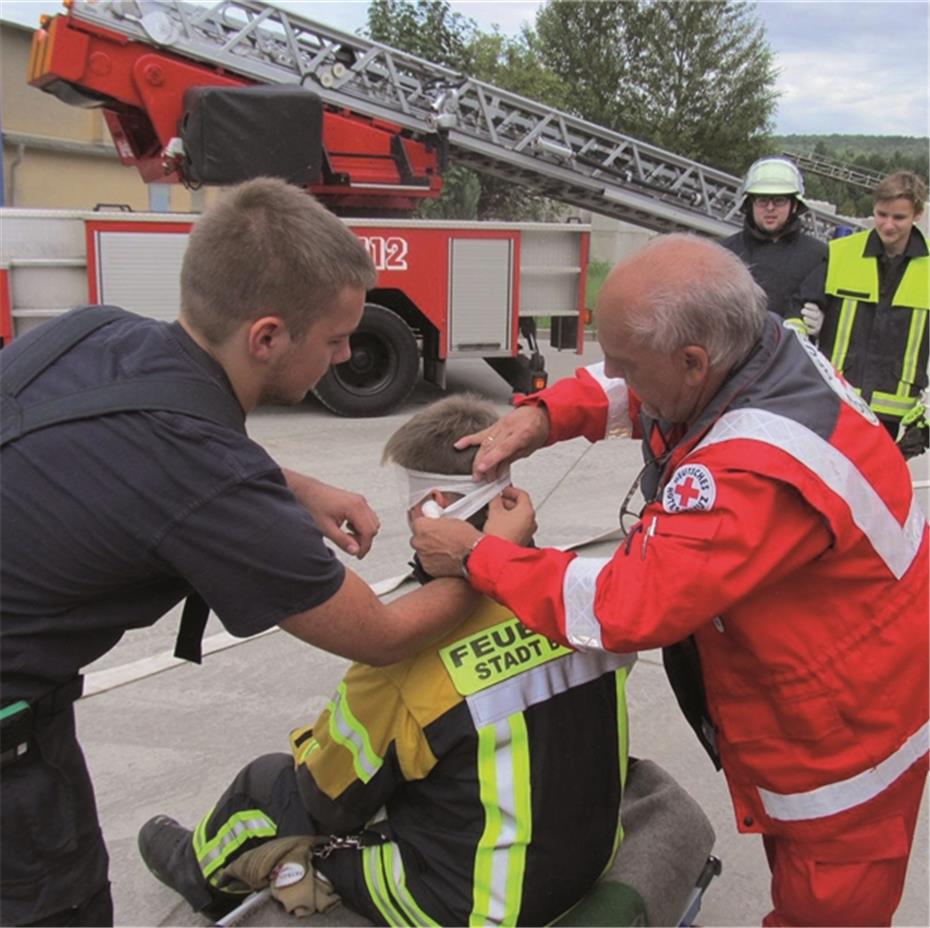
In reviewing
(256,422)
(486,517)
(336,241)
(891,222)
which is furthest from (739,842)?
(256,422)

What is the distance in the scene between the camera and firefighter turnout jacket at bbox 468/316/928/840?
1584 mm

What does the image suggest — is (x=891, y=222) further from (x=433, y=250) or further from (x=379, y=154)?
(x=379, y=154)

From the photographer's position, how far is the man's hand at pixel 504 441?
76.5 inches

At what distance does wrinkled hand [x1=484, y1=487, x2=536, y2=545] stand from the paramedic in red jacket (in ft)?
0.04

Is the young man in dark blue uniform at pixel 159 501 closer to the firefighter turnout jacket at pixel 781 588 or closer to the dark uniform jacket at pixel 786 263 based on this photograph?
the firefighter turnout jacket at pixel 781 588

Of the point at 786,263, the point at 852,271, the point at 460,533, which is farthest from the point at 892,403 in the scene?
the point at 460,533

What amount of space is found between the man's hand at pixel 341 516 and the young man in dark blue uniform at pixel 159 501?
34 cm

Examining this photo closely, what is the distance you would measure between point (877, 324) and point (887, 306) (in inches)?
3.5

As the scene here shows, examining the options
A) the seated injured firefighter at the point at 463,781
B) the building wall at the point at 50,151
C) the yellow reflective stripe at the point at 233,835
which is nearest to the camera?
the seated injured firefighter at the point at 463,781

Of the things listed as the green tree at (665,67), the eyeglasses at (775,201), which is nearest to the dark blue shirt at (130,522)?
the eyeglasses at (775,201)

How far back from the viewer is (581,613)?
5.46 ft

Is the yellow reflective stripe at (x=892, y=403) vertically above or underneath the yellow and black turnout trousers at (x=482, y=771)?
above

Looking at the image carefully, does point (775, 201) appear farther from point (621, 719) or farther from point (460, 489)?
point (621, 719)

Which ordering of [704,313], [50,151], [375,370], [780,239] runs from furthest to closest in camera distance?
1. [50,151]
2. [375,370]
3. [780,239]
4. [704,313]
